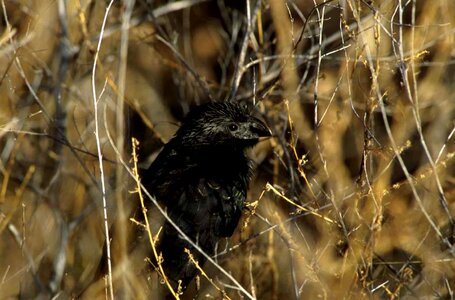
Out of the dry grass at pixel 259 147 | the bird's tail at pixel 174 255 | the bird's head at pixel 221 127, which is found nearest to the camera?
the dry grass at pixel 259 147

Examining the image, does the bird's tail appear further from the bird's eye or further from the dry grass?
the bird's eye

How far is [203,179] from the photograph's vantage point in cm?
532

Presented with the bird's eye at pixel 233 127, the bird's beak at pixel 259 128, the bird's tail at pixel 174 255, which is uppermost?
the bird's eye at pixel 233 127

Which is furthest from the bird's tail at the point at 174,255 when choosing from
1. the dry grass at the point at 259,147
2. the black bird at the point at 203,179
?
the dry grass at the point at 259,147

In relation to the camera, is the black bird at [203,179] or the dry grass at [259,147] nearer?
the dry grass at [259,147]

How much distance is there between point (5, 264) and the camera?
19.1ft

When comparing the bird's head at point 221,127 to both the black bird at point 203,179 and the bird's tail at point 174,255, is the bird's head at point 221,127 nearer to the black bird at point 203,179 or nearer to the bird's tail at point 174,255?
the black bird at point 203,179

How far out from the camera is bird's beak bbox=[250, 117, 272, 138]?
18.2 feet

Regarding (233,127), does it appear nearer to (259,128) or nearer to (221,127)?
(221,127)

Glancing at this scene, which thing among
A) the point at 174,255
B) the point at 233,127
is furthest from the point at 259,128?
the point at 174,255

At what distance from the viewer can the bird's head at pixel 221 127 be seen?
5.64m

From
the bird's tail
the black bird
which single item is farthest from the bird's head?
the bird's tail

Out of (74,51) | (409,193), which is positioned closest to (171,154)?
(74,51)

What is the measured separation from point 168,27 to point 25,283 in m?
3.37
